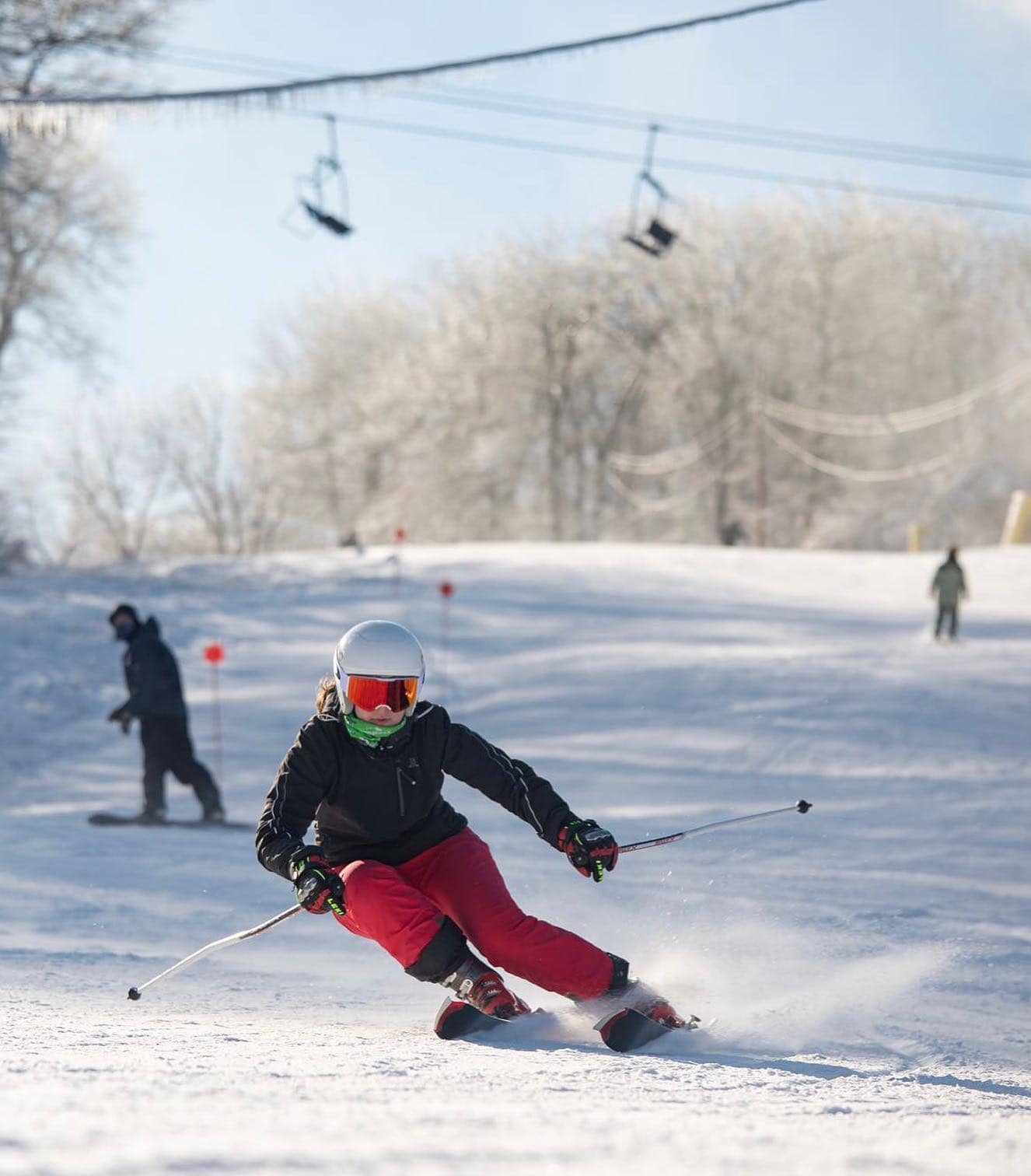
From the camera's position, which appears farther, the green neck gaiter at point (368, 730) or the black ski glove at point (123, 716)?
the black ski glove at point (123, 716)

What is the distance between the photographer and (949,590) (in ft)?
58.9

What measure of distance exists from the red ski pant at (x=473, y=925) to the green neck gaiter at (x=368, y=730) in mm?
388

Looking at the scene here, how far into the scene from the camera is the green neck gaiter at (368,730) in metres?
4.68

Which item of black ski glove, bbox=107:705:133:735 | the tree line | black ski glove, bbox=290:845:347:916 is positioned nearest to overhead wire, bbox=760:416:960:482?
the tree line

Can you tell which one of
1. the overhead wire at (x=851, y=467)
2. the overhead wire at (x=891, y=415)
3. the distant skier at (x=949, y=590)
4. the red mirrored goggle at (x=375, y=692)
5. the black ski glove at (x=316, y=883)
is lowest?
the black ski glove at (x=316, y=883)

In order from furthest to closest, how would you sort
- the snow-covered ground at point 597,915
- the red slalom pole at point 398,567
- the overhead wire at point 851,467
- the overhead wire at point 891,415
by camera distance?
Result: the overhead wire at point 851,467, the overhead wire at point 891,415, the red slalom pole at point 398,567, the snow-covered ground at point 597,915

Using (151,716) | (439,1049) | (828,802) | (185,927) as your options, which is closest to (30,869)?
(185,927)

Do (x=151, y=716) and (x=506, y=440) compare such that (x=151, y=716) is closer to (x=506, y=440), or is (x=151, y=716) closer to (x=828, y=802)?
(x=828, y=802)

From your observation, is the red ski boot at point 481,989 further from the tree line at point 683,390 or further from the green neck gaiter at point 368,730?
the tree line at point 683,390

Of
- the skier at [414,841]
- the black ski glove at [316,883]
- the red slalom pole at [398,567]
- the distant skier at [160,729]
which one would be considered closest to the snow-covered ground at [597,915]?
the skier at [414,841]

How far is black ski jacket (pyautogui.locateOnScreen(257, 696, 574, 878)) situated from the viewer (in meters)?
4.64

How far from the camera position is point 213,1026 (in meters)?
4.47

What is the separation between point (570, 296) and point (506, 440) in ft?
16.5

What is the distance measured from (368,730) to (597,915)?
114 inches
